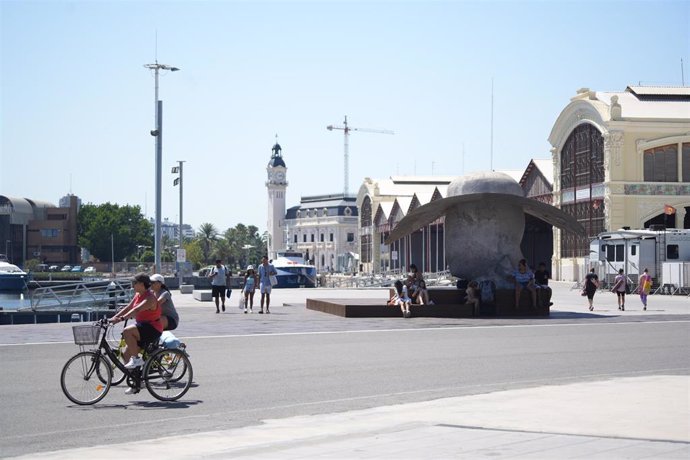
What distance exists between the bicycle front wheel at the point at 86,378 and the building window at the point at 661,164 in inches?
2218

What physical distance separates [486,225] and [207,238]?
5680 inches

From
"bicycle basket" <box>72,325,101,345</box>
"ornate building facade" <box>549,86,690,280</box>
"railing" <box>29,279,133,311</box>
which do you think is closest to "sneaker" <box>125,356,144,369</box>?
"bicycle basket" <box>72,325,101,345</box>

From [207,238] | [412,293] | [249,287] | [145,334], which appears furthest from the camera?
[207,238]

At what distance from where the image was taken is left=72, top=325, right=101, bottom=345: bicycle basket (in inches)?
478

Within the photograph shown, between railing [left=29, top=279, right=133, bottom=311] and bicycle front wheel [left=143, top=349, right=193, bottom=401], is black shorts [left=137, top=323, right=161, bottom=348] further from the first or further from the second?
railing [left=29, top=279, right=133, bottom=311]

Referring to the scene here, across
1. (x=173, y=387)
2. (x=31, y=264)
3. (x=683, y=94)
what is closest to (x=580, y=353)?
(x=173, y=387)

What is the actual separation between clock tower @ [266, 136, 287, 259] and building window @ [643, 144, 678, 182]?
129010 millimetres

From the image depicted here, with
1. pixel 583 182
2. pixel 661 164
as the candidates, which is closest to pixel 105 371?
pixel 661 164

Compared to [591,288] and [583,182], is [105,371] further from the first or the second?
[583,182]

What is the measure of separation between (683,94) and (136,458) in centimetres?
6498

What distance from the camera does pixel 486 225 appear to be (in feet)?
102

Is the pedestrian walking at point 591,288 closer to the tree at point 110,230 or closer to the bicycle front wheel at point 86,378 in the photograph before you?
the bicycle front wheel at point 86,378

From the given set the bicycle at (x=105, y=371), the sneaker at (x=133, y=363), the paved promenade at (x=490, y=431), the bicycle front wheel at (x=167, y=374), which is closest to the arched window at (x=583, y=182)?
the paved promenade at (x=490, y=431)

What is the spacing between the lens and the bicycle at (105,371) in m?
12.1
